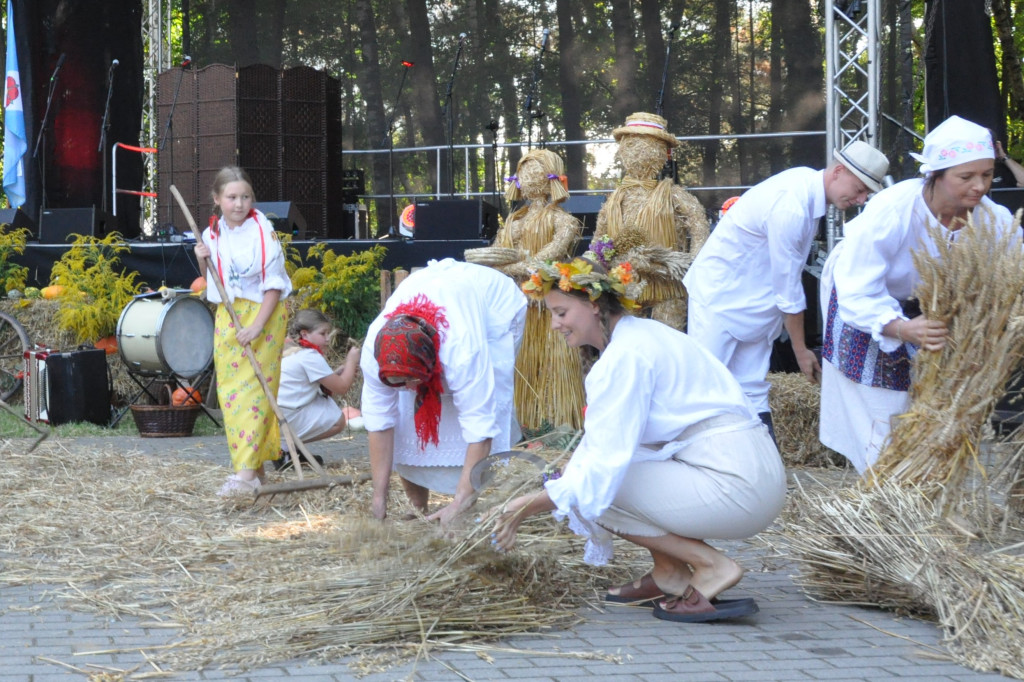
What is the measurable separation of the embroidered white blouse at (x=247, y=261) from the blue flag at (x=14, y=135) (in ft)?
29.3

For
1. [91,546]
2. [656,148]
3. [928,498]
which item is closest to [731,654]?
[928,498]

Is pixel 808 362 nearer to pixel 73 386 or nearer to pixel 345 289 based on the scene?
pixel 345 289

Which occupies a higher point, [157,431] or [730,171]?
[730,171]

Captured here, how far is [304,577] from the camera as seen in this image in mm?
3641

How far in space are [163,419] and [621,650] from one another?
5251mm

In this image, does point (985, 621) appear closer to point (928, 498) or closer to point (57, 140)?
point (928, 498)

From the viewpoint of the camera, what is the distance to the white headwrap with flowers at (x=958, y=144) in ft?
12.3

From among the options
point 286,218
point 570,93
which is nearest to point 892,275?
point 286,218

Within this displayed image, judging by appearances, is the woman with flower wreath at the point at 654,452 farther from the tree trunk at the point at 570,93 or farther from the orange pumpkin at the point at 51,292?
the tree trunk at the point at 570,93

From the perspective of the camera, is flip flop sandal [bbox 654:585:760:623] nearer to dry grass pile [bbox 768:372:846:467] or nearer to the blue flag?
dry grass pile [bbox 768:372:846:467]

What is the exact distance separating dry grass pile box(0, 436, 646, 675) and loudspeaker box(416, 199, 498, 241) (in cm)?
436

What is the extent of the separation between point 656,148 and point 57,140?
30.5ft

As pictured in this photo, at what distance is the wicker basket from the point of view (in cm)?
782

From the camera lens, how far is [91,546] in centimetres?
458
